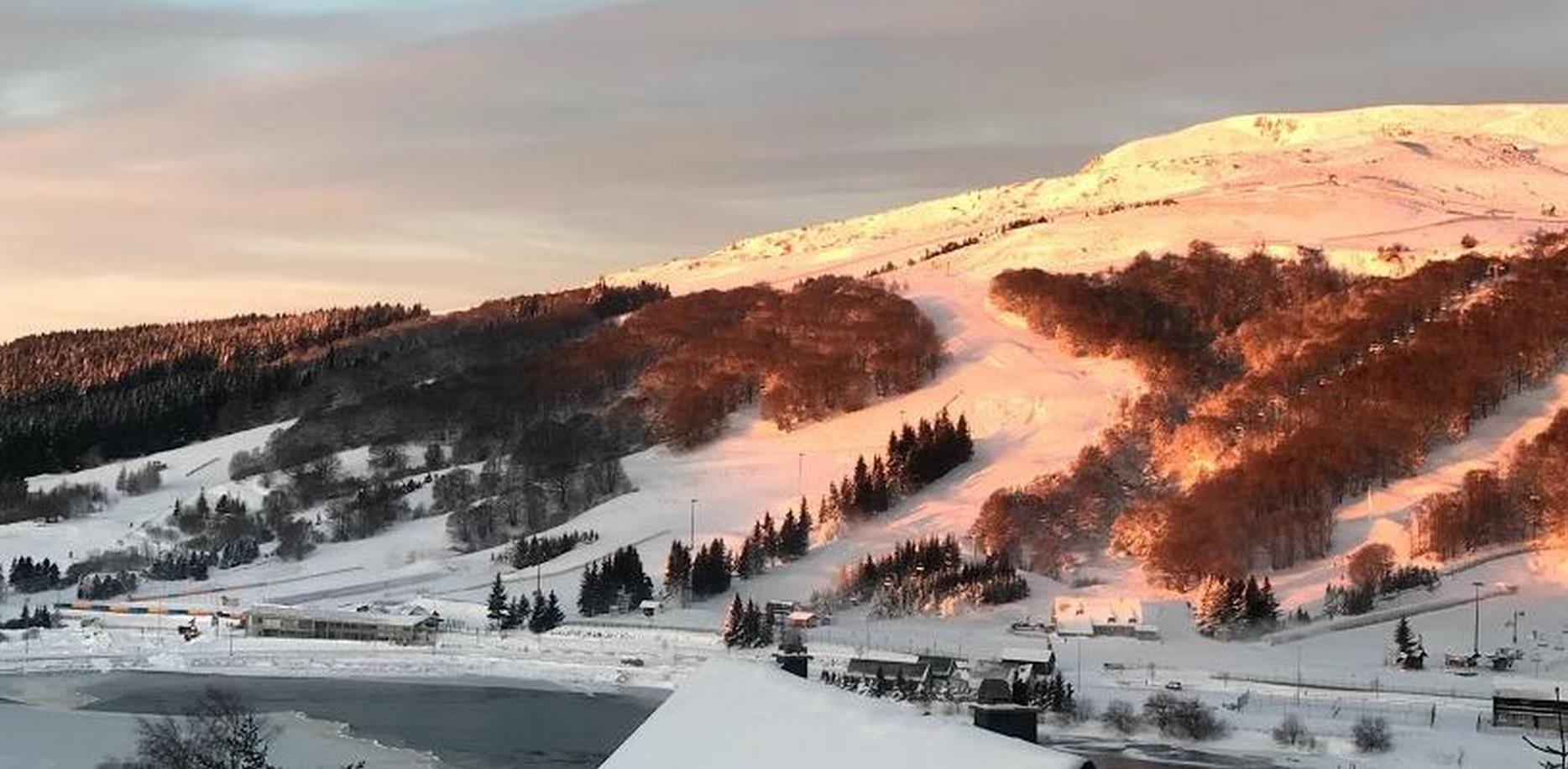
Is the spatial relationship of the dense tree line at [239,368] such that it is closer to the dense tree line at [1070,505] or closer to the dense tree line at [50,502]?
the dense tree line at [50,502]

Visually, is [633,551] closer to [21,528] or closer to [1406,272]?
[21,528]

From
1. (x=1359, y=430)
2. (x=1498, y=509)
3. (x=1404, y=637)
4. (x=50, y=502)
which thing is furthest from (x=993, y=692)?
(x=50, y=502)

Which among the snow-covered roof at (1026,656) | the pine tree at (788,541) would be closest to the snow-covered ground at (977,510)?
the pine tree at (788,541)

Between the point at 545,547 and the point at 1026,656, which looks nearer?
the point at 1026,656

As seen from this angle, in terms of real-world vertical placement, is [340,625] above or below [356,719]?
above

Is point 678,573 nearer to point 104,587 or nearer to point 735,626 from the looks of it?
point 735,626

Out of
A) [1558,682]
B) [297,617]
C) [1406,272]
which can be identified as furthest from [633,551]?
[1406,272]

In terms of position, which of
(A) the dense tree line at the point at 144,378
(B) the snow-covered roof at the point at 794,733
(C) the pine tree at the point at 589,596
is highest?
(A) the dense tree line at the point at 144,378

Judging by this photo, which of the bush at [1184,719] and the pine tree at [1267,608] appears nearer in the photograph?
the bush at [1184,719]
